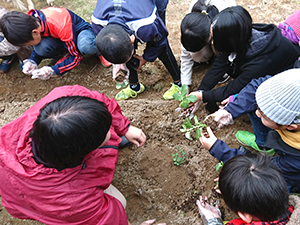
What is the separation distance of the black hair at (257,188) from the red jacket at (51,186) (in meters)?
0.79

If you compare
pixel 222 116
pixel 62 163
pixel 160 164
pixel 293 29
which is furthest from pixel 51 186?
pixel 293 29

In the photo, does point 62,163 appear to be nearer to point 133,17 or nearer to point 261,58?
point 133,17

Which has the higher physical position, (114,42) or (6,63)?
(114,42)

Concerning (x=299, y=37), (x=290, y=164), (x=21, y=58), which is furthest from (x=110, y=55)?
(x=21, y=58)

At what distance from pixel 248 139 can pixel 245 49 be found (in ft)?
2.72

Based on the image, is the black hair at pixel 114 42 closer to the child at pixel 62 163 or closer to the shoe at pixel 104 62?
the child at pixel 62 163

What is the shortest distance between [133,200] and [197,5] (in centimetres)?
212

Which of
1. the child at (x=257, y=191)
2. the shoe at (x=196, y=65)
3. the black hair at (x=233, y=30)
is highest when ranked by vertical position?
the black hair at (x=233, y=30)

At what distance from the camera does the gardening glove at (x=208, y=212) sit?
168 centimetres

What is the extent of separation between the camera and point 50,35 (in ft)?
9.75

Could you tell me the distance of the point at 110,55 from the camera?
6.40 ft

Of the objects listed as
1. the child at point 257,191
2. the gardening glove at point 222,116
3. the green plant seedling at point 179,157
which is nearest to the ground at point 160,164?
the green plant seedling at point 179,157

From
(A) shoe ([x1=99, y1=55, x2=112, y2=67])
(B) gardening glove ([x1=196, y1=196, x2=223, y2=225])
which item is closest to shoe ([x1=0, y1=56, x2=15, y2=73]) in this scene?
(A) shoe ([x1=99, y1=55, x2=112, y2=67])

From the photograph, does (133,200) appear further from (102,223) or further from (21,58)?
(21,58)
